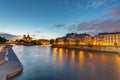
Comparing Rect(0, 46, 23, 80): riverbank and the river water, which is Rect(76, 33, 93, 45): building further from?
Rect(0, 46, 23, 80): riverbank

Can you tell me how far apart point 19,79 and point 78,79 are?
604 centimetres

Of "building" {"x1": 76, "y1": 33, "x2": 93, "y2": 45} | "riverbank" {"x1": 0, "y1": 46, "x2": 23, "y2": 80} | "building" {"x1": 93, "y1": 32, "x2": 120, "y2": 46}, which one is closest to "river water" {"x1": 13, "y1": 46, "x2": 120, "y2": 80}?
"riverbank" {"x1": 0, "y1": 46, "x2": 23, "y2": 80}

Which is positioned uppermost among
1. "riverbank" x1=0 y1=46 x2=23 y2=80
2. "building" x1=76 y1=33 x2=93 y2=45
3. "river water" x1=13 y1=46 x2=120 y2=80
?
"building" x1=76 y1=33 x2=93 y2=45

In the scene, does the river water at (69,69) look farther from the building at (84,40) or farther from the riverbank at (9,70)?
the building at (84,40)

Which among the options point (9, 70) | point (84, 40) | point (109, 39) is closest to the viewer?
point (9, 70)

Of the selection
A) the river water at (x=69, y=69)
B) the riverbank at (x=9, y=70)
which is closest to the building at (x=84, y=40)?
the river water at (x=69, y=69)

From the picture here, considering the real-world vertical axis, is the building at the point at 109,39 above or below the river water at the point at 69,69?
above

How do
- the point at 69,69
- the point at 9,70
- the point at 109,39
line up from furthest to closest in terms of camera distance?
1. the point at 109,39
2. the point at 69,69
3. the point at 9,70

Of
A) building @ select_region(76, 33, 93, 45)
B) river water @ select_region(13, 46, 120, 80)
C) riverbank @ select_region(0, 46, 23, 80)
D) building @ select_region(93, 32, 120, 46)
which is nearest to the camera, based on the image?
riverbank @ select_region(0, 46, 23, 80)

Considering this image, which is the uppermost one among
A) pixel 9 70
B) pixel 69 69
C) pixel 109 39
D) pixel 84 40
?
pixel 109 39

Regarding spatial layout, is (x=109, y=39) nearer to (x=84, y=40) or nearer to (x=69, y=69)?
(x=84, y=40)

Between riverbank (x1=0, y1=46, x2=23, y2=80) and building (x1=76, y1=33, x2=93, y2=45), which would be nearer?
riverbank (x1=0, y1=46, x2=23, y2=80)

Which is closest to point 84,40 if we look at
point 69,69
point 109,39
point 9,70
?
Result: point 109,39

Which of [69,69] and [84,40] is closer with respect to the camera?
[69,69]
